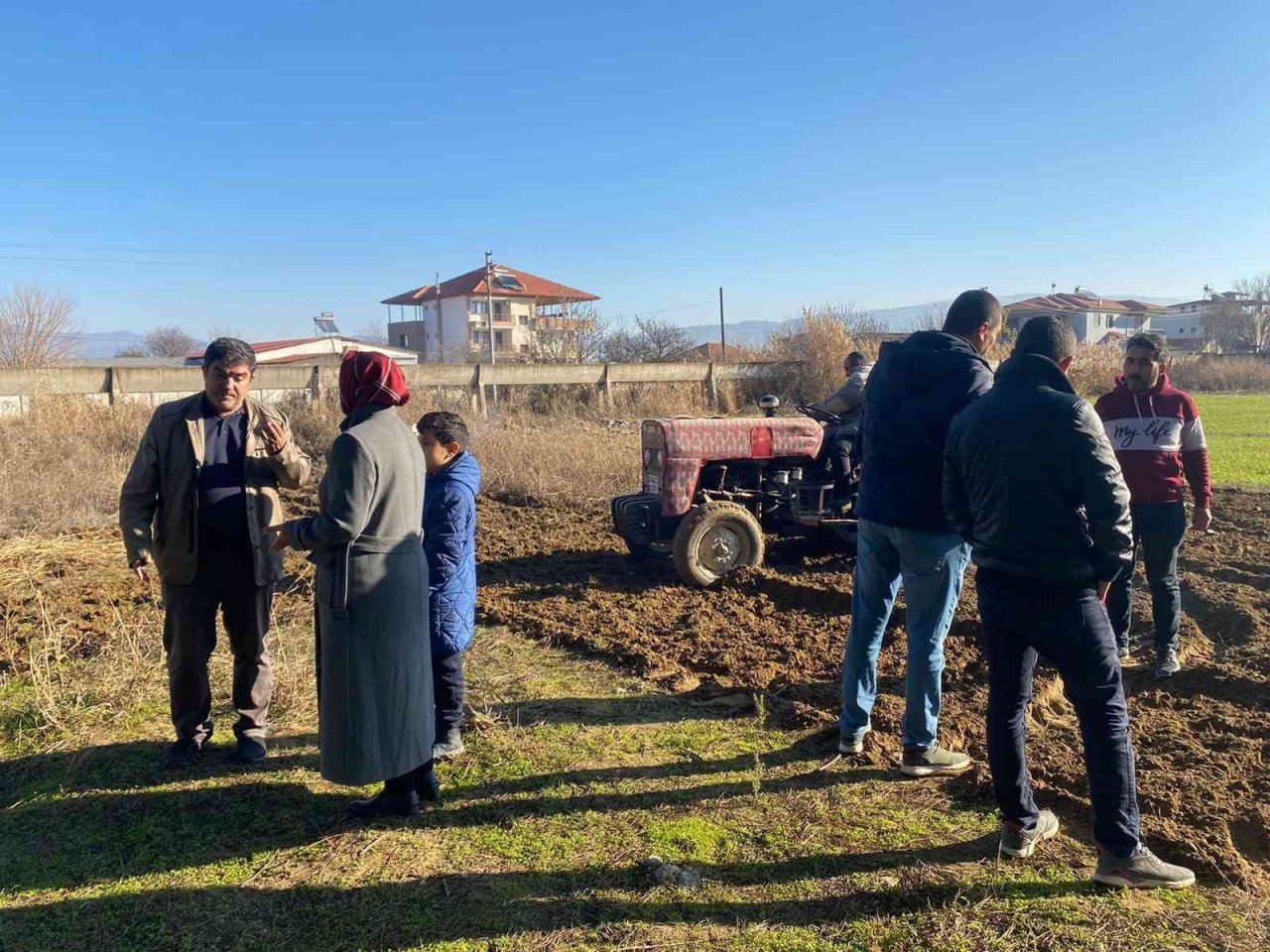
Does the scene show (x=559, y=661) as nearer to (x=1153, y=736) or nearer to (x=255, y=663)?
(x=255, y=663)

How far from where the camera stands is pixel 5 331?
2050 cm

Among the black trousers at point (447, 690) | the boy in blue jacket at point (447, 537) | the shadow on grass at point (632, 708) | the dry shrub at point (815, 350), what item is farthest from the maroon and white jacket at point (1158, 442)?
the dry shrub at point (815, 350)

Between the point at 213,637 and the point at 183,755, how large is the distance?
1.76 ft

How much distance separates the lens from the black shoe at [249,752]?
3.96 meters

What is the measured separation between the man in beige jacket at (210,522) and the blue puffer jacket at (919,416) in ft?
8.28

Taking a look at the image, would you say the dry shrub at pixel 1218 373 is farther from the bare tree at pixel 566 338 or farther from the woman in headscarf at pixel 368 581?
the woman in headscarf at pixel 368 581

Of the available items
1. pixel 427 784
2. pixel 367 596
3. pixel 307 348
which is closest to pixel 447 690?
pixel 427 784

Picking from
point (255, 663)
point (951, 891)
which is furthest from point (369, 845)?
point (951, 891)

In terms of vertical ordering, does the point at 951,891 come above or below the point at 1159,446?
below

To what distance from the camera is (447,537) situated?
3697 millimetres

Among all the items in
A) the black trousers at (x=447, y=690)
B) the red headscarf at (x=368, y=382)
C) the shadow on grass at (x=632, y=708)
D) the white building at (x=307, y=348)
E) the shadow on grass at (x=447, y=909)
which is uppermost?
the white building at (x=307, y=348)

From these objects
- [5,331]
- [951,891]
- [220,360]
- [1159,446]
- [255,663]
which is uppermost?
[5,331]

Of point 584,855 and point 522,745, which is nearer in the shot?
point 584,855

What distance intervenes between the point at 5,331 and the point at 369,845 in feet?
73.2
